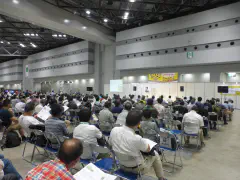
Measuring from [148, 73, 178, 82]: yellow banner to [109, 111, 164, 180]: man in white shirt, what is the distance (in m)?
13.6

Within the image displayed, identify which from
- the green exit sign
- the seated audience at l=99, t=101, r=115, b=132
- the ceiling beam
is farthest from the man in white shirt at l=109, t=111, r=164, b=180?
the green exit sign

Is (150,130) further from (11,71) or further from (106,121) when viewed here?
(11,71)

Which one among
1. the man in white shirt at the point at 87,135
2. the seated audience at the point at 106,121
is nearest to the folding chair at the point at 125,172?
the man in white shirt at the point at 87,135

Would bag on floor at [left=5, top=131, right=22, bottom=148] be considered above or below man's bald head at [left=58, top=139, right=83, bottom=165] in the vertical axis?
below

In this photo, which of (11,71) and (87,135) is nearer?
(87,135)

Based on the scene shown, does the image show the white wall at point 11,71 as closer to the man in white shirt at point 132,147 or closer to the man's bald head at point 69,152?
the man in white shirt at point 132,147

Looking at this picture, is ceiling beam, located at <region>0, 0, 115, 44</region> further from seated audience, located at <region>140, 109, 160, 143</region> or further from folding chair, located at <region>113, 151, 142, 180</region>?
folding chair, located at <region>113, 151, 142, 180</region>

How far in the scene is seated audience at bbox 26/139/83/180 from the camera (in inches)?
48.6

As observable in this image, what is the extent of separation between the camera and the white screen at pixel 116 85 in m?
18.0

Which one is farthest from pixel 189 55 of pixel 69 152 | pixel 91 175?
pixel 69 152

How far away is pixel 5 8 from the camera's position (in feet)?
35.6

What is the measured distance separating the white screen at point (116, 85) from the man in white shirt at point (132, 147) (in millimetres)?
15514

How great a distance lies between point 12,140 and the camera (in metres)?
4.54

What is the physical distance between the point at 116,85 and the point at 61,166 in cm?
1695
